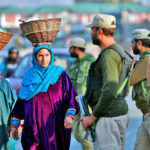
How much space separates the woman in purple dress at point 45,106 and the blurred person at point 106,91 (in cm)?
57

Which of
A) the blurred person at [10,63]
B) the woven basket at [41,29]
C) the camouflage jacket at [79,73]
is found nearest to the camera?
the woven basket at [41,29]

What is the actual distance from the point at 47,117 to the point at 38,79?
423mm

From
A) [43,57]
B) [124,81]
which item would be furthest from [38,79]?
[124,81]

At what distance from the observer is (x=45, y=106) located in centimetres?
469

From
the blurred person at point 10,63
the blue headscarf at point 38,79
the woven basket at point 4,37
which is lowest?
the blurred person at point 10,63

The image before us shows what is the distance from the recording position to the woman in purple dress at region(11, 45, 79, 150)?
469 centimetres

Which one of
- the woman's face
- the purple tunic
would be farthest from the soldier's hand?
the woman's face

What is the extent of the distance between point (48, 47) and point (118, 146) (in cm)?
136

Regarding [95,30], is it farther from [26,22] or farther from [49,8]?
[49,8]

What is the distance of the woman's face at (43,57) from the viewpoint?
475 centimetres

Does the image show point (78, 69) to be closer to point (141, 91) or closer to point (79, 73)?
point (79, 73)

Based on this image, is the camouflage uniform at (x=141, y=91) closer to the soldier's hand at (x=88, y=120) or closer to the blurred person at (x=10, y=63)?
the soldier's hand at (x=88, y=120)

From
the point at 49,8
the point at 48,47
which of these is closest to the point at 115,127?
the point at 48,47

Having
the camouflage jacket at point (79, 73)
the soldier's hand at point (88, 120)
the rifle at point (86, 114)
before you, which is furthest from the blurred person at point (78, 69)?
the soldier's hand at point (88, 120)
